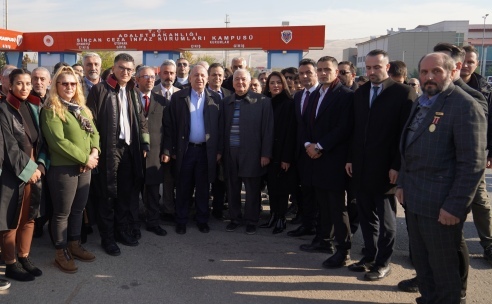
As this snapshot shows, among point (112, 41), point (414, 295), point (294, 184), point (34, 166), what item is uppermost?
point (112, 41)

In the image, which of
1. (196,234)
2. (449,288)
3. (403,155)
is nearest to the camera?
(449,288)

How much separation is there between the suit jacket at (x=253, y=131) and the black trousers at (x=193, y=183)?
49 cm

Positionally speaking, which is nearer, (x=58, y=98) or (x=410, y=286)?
(x=410, y=286)

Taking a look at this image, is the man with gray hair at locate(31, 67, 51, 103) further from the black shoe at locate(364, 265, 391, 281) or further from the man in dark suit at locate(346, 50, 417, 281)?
the black shoe at locate(364, 265, 391, 281)

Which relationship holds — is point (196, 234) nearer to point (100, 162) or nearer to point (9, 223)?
point (100, 162)

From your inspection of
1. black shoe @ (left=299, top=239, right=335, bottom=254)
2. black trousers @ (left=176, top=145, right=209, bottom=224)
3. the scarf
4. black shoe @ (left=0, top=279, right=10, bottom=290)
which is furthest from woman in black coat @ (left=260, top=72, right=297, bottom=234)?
black shoe @ (left=0, top=279, right=10, bottom=290)

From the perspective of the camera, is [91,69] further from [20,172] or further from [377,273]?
[377,273]

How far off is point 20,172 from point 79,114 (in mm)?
737

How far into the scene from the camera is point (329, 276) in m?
3.92

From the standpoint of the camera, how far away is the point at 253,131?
5.01 m

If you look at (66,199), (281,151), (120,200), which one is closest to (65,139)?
(66,199)

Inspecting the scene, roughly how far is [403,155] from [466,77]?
209 cm

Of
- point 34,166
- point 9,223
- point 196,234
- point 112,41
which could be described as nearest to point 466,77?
point 196,234

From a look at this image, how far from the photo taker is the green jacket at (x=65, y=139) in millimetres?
3680
